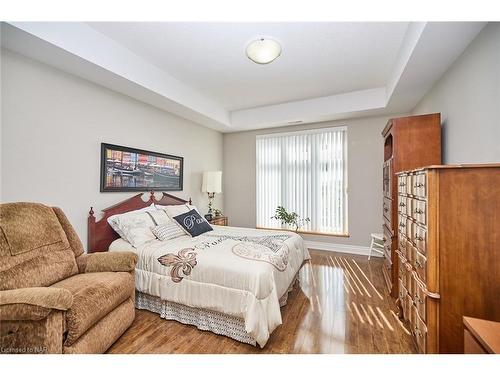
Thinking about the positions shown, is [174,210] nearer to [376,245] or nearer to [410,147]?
[410,147]

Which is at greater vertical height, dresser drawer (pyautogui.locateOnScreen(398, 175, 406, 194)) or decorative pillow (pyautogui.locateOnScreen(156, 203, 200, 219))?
dresser drawer (pyautogui.locateOnScreen(398, 175, 406, 194))

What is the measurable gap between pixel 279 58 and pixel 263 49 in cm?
48

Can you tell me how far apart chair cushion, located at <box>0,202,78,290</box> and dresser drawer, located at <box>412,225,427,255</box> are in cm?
272

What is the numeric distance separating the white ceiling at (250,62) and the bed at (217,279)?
171cm

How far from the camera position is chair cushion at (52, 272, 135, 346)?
1388 millimetres

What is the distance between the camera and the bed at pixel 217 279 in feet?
5.57

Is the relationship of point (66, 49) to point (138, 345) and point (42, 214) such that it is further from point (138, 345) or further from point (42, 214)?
point (138, 345)

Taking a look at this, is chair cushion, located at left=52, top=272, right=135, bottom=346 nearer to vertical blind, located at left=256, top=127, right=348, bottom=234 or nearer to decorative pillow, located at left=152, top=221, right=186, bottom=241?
decorative pillow, located at left=152, top=221, right=186, bottom=241

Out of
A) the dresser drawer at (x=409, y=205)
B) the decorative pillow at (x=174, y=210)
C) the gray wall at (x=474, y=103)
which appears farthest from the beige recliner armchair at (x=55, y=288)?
the gray wall at (x=474, y=103)

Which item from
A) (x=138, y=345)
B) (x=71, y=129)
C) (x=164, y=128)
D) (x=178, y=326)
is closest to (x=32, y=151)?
(x=71, y=129)

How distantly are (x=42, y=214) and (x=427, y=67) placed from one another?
153 inches

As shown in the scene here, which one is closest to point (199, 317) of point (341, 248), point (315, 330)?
point (315, 330)


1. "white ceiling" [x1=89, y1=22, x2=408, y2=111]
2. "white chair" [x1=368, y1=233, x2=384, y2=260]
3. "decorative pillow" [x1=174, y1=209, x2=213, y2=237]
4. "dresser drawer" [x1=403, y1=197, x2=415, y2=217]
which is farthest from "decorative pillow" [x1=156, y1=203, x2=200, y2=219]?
"white chair" [x1=368, y1=233, x2=384, y2=260]

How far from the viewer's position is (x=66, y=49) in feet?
6.35
